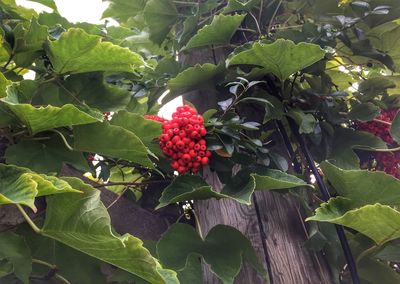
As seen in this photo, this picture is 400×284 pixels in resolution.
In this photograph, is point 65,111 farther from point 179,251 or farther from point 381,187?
point 381,187

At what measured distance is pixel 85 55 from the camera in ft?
2.95

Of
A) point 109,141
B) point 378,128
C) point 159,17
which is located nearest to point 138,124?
point 109,141

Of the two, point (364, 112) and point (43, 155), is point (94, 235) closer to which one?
point (43, 155)

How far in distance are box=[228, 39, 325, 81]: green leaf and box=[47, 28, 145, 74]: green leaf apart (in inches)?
9.4

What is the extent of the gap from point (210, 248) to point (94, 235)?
0.90 ft

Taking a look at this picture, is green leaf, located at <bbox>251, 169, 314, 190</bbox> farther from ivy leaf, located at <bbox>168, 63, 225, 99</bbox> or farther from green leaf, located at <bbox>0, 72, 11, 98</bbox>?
green leaf, located at <bbox>0, 72, 11, 98</bbox>

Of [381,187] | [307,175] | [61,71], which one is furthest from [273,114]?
[61,71]

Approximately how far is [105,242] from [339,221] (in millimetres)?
397

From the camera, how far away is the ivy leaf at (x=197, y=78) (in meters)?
1.10

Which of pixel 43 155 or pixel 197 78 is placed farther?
pixel 197 78

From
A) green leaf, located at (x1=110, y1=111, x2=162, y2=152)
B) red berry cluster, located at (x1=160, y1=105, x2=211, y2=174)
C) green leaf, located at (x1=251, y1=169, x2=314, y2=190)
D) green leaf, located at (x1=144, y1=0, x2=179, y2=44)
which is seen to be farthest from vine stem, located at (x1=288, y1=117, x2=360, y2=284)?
green leaf, located at (x1=144, y1=0, x2=179, y2=44)

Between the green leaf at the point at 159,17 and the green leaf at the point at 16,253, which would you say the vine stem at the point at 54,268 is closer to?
the green leaf at the point at 16,253

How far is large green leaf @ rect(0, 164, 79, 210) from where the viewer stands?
2.08 feet

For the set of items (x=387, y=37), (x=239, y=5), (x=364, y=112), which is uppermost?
(x=239, y=5)
